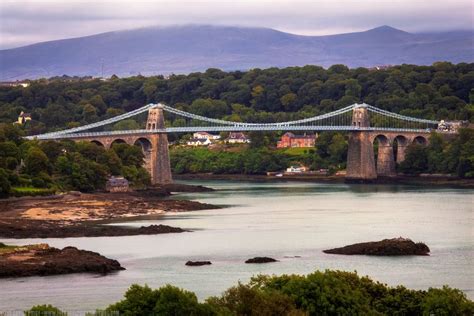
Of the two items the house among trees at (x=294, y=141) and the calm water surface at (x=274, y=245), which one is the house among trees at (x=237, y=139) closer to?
the house among trees at (x=294, y=141)

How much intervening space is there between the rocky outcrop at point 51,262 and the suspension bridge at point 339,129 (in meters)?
32.1

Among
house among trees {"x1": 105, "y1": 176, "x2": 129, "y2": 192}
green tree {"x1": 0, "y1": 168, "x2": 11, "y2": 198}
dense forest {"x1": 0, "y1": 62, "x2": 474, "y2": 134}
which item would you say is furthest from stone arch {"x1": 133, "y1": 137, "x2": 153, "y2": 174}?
green tree {"x1": 0, "y1": 168, "x2": 11, "y2": 198}

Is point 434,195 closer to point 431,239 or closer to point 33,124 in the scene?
point 431,239

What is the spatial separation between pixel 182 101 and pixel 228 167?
22.7 metres

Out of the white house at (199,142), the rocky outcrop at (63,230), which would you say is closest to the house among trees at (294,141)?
the white house at (199,142)

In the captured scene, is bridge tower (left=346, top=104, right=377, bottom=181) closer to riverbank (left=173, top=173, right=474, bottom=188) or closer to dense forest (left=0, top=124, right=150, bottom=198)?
riverbank (left=173, top=173, right=474, bottom=188)

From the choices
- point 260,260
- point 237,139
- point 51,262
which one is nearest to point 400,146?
point 237,139

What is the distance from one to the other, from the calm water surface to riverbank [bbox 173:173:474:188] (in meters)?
10.7

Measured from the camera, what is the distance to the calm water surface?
29188 millimetres

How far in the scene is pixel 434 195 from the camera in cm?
5875

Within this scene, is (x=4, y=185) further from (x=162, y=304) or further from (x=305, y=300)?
(x=162, y=304)

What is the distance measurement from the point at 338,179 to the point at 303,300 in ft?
179

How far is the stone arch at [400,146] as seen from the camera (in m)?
78.8

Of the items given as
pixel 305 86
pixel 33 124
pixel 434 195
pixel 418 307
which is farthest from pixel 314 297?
pixel 305 86
